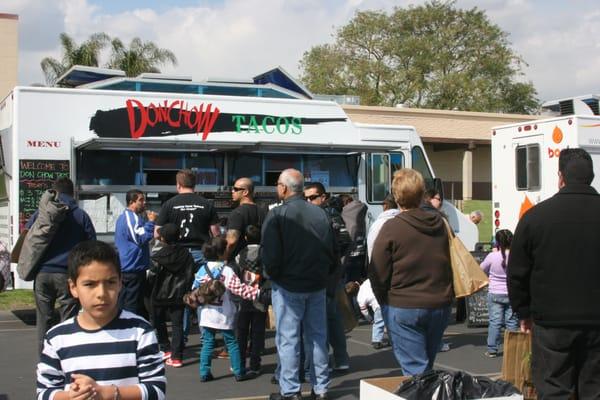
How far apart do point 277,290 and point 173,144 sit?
20.2 ft

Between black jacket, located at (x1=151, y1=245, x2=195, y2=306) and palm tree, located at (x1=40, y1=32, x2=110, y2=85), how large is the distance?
85.9 feet

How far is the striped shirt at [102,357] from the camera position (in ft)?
10.4

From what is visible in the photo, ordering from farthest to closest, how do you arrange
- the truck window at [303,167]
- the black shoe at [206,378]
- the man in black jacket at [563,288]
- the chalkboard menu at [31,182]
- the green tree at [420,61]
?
the green tree at [420,61], the truck window at [303,167], the chalkboard menu at [31,182], the black shoe at [206,378], the man in black jacket at [563,288]

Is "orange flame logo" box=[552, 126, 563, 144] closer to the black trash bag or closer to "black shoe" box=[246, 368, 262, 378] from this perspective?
"black shoe" box=[246, 368, 262, 378]

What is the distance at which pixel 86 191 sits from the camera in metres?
12.0

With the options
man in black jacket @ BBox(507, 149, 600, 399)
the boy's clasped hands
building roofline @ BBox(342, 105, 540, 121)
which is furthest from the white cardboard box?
building roofline @ BBox(342, 105, 540, 121)

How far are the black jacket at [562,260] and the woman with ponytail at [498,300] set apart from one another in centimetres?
427

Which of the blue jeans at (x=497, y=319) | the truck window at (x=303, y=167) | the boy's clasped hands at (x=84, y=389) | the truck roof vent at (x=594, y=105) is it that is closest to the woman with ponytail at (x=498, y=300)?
the blue jeans at (x=497, y=319)

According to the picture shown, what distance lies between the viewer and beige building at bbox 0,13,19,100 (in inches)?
1412

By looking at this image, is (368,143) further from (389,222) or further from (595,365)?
(595,365)

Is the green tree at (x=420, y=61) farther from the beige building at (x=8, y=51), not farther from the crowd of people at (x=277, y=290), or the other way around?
the crowd of people at (x=277, y=290)

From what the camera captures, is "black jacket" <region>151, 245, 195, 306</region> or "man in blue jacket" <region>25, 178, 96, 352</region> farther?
"black jacket" <region>151, 245, 195, 306</region>

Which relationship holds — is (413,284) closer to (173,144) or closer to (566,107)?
(173,144)

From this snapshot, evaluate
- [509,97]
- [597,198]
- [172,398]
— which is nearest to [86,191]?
[172,398]
